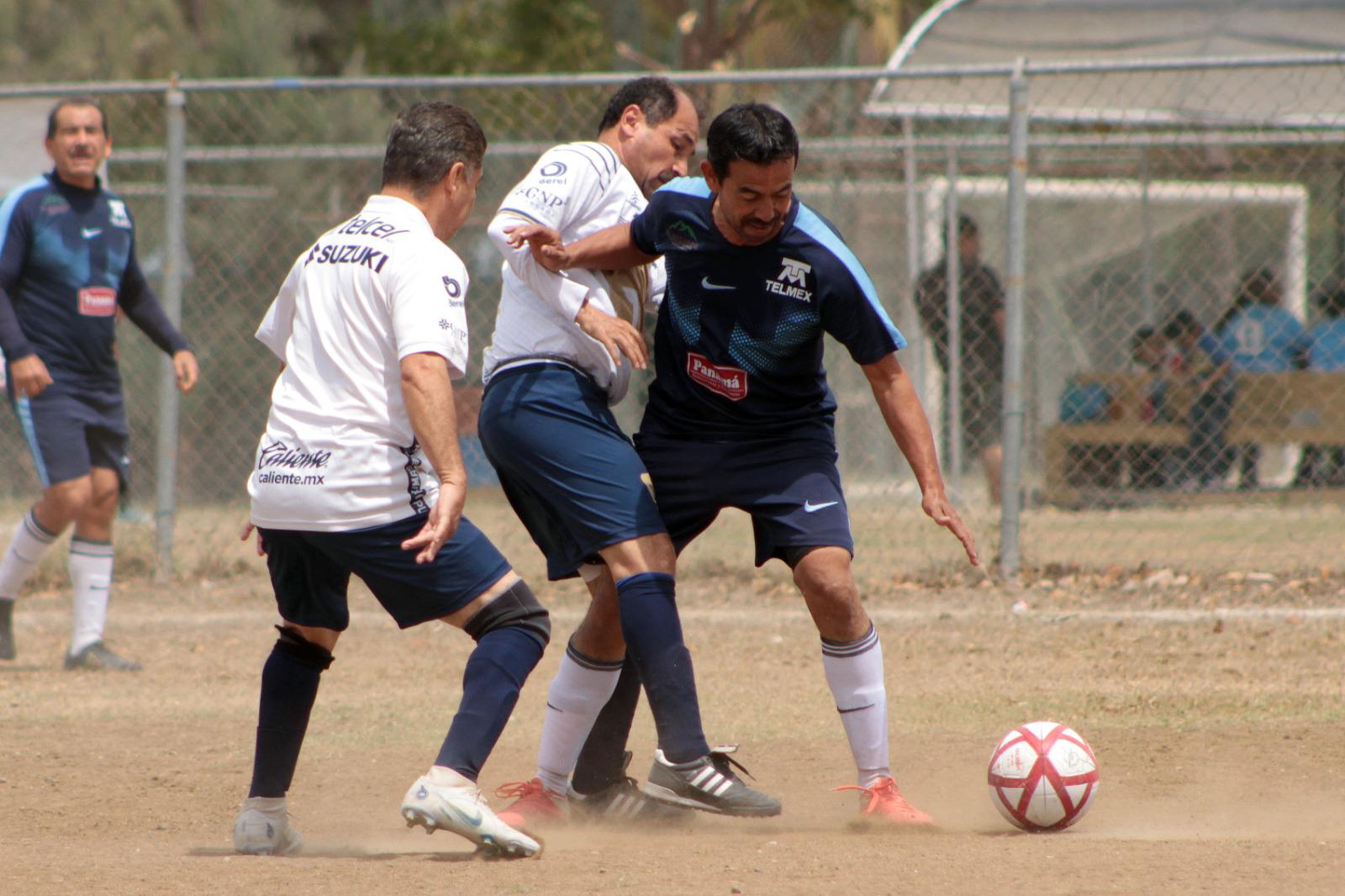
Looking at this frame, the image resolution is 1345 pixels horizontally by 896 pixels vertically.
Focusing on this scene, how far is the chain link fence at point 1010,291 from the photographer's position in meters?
9.36

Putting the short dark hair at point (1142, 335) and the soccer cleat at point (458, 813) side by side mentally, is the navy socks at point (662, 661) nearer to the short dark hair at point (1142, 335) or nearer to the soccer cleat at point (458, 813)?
the soccer cleat at point (458, 813)

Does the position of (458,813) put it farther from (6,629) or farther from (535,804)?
(6,629)

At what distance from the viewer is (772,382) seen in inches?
177

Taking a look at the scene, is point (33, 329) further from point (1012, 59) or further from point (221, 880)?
point (1012, 59)

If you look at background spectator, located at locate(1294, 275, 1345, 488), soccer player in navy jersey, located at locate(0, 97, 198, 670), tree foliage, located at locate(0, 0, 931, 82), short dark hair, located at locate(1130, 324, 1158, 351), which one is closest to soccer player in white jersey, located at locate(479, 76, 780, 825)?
soccer player in navy jersey, located at locate(0, 97, 198, 670)

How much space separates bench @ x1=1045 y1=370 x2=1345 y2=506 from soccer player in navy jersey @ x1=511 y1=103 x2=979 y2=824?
689 centimetres

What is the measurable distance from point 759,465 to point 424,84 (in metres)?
4.81

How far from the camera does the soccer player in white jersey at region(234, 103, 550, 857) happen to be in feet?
12.5

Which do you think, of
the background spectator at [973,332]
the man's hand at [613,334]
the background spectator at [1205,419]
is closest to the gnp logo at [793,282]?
the man's hand at [613,334]

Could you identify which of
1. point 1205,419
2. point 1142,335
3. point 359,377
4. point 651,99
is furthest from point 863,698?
point 1142,335

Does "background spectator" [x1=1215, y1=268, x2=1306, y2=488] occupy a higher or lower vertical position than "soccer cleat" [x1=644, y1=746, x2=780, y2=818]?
higher

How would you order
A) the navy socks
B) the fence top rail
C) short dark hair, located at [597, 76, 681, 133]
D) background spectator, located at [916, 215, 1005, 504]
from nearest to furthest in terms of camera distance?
the navy socks
short dark hair, located at [597, 76, 681, 133]
the fence top rail
background spectator, located at [916, 215, 1005, 504]

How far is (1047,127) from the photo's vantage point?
1625 cm

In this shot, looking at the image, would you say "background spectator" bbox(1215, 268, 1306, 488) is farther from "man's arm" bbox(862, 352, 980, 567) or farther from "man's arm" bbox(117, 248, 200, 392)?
"man's arm" bbox(862, 352, 980, 567)
